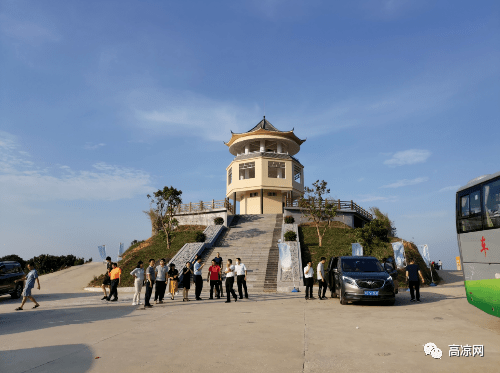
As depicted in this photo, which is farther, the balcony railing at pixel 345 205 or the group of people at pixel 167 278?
the balcony railing at pixel 345 205

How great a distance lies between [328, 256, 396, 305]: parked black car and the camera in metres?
12.2

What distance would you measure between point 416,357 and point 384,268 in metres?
8.52

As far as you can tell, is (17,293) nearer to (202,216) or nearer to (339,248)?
(339,248)

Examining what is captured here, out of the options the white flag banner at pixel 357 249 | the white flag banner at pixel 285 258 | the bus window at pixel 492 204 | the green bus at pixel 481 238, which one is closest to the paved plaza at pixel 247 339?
the green bus at pixel 481 238

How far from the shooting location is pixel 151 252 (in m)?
28.7

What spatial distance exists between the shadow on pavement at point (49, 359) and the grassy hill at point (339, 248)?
727 inches

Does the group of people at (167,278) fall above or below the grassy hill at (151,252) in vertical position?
below

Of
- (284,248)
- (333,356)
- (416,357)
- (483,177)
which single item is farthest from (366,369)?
(284,248)

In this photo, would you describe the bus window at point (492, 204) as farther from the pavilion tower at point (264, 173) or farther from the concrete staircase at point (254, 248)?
the pavilion tower at point (264, 173)

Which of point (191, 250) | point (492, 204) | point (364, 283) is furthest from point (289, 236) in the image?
point (492, 204)

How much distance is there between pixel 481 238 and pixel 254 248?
18869 mm

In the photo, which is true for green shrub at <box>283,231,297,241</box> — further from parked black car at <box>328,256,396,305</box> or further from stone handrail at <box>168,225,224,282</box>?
parked black car at <box>328,256,396,305</box>

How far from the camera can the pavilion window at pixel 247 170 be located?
40.5m

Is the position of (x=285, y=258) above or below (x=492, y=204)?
below
